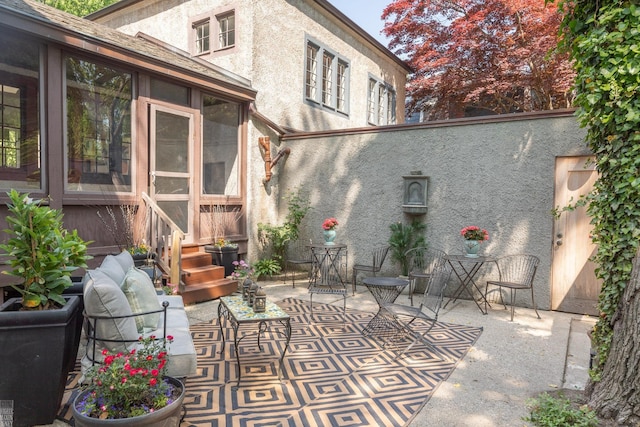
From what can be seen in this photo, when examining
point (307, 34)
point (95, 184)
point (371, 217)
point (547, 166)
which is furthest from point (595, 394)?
point (307, 34)

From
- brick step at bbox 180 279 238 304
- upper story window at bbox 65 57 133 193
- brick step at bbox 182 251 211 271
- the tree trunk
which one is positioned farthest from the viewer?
brick step at bbox 182 251 211 271

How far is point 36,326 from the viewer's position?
8.29 ft

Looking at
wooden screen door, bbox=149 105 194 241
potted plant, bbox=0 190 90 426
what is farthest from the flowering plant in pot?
potted plant, bbox=0 190 90 426

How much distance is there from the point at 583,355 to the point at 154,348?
4124mm

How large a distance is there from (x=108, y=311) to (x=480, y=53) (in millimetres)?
11881

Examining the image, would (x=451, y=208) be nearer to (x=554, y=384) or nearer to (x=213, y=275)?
(x=554, y=384)

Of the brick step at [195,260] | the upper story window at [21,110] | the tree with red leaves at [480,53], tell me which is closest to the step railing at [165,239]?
the brick step at [195,260]

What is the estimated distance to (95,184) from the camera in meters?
5.62

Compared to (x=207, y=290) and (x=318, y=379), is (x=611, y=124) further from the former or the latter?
(x=207, y=290)

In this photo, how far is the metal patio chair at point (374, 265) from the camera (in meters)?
6.87

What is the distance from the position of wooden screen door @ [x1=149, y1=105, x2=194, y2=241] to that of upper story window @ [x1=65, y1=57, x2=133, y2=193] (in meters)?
0.41

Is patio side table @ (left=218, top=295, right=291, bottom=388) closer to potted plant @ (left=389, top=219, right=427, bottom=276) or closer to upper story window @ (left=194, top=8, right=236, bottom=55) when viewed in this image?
potted plant @ (left=389, top=219, right=427, bottom=276)

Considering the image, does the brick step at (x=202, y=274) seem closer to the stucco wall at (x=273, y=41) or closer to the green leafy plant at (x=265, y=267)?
the green leafy plant at (x=265, y=267)

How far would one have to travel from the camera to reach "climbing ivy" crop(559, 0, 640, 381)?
97.3 inches
